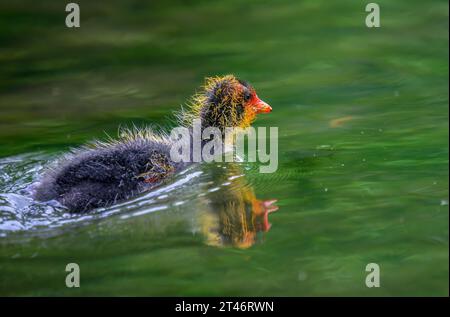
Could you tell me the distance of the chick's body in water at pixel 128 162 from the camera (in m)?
6.76

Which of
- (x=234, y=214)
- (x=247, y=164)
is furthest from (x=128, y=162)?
(x=247, y=164)

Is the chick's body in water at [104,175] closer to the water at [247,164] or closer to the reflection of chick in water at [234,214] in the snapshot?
the water at [247,164]

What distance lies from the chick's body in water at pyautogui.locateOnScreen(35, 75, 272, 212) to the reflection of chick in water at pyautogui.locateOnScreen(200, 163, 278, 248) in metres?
0.58

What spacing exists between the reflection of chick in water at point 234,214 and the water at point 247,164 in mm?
17

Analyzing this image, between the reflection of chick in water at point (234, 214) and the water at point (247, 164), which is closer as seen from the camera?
the water at point (247, 164)

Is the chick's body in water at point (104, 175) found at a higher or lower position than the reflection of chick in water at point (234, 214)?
higher

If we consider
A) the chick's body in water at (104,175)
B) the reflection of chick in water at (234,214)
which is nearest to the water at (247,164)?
the reflection of chick in water at (234,214)

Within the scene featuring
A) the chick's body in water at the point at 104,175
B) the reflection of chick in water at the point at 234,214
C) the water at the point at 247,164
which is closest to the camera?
the water at the point at 247,164

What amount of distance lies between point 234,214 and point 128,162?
1.09m

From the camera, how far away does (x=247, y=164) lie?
7805mm

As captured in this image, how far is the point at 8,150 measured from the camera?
8.21 m

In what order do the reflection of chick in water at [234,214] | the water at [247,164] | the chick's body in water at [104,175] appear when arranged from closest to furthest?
1. the water at [247,164]
2. the reflection of chick in water at [234,214]
3. the chick's body in water at [104,175]

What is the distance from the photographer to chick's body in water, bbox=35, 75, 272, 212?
266 inches

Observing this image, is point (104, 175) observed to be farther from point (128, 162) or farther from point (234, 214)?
point (234, 214)
